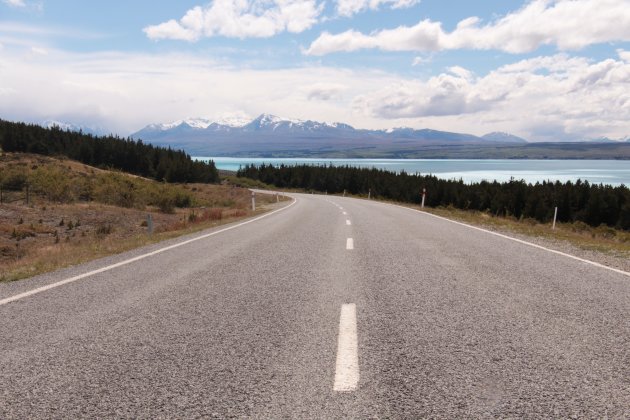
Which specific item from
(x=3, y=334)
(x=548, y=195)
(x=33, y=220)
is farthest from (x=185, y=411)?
(x=548, y=195)

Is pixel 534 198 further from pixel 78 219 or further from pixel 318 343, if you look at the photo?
pixel 318 343

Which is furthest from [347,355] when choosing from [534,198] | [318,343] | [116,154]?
[116,154]

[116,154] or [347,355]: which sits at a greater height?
[116,154]

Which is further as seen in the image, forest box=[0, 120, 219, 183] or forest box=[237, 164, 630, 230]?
forest box=[0, 120, 219, 183]

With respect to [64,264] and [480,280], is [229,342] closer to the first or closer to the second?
[480,280]

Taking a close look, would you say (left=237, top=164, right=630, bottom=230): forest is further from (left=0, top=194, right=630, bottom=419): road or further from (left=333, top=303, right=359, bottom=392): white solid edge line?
(left=333, top=303, right=359, bottom=392): white solid edge line

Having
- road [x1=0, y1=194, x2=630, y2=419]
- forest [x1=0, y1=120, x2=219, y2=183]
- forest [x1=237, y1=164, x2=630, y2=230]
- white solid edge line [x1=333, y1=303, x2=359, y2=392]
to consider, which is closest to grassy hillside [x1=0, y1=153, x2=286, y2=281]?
road [x1=0, y1=194, x2=630, y2=419]

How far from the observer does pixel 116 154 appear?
10662 centimetres

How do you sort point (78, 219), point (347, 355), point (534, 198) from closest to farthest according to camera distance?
point (347, 355)
point (78, 219)
point (534, 198)

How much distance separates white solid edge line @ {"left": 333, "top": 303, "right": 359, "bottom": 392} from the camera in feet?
10.5

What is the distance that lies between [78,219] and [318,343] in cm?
2377

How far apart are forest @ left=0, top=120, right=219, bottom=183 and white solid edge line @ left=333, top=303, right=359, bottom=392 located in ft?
332

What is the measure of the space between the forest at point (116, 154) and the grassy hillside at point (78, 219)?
203 ft

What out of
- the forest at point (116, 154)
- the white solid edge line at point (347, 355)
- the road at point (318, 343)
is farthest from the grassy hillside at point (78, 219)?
the forest at point (116, 154)
